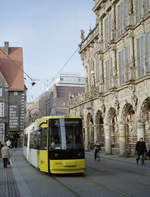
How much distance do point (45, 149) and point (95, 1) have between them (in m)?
24.8

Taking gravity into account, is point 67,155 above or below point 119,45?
below

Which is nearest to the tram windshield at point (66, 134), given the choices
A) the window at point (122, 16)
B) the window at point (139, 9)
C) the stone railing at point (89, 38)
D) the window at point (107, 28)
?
the window at point (139, 9)

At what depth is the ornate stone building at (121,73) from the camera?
24188mm

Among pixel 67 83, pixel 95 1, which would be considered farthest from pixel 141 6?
pixel 67 83

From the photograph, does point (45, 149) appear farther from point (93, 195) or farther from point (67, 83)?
point (67, 83)

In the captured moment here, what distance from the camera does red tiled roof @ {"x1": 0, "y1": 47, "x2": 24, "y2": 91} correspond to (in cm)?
5397

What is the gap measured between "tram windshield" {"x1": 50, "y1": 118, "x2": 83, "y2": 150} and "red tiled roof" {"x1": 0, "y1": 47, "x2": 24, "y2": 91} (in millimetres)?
40125

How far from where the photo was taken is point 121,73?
28047 millimetres

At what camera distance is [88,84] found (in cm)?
4006

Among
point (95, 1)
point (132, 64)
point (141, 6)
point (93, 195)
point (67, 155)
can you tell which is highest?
point (95, 1)

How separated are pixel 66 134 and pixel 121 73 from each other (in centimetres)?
1539

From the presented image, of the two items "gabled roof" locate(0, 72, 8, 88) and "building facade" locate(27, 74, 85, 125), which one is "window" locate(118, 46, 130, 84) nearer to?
"gabled roof" locate(0, 72, 8, 88)

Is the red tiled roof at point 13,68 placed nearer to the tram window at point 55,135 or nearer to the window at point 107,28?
the window at point 107,28

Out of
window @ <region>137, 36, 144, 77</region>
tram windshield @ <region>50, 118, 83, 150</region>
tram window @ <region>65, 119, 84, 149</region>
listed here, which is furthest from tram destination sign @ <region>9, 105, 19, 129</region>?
tram window @ <region>65, 119, 84, 149</region>
